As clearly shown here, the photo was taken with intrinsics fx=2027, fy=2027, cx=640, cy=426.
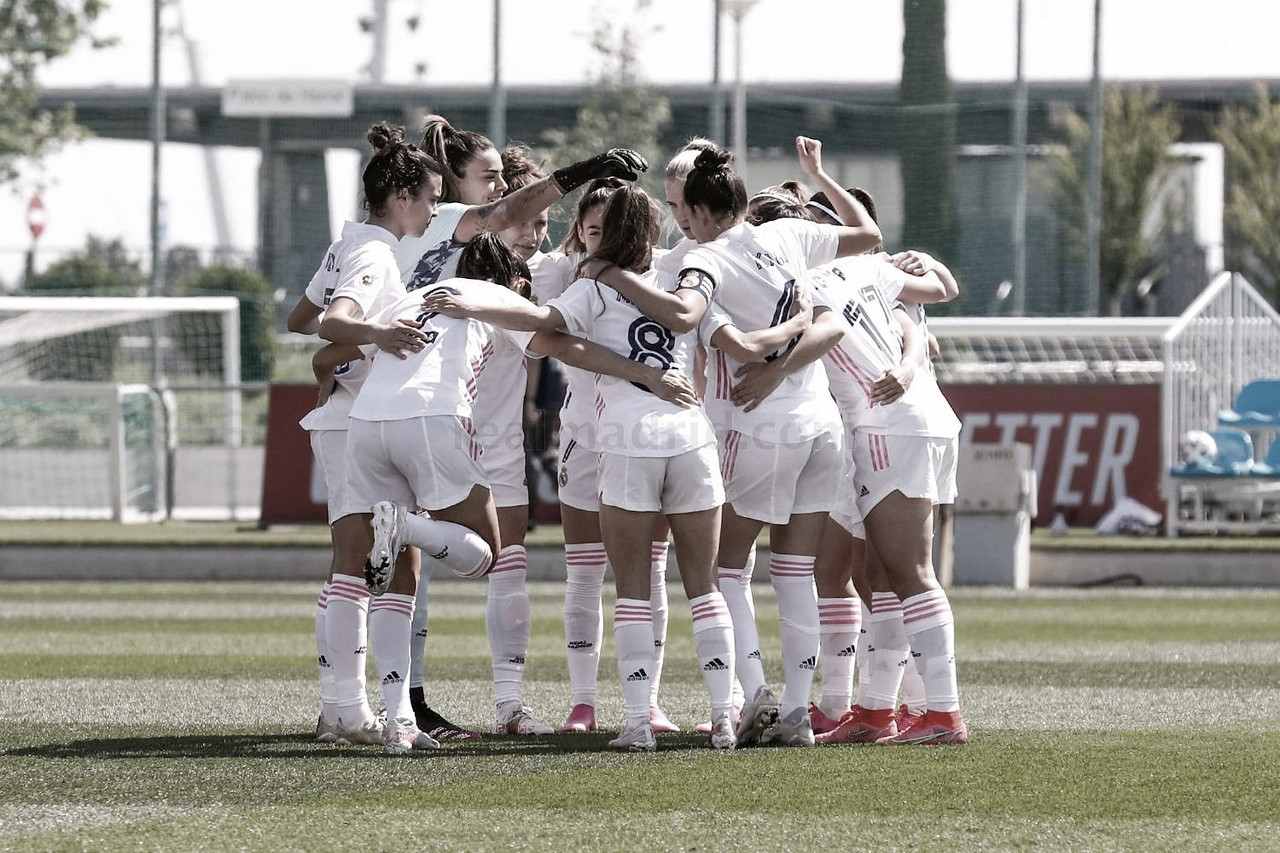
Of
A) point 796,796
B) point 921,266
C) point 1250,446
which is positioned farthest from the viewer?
point 1250,446

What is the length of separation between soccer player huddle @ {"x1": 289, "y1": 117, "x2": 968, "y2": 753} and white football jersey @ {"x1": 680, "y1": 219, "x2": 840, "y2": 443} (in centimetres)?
1

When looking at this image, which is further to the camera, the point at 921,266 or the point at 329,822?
the point at 921,266

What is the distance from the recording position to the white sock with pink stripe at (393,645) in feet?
21.9

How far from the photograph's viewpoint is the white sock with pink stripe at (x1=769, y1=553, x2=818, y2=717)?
266 inches

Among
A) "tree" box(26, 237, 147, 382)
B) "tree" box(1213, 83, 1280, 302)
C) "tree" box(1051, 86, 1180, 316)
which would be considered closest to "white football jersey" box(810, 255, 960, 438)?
"tree" box(26, 237, 147, 382)

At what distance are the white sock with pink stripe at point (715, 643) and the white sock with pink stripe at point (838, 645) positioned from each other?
0.75 metres

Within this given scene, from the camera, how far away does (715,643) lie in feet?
21.5

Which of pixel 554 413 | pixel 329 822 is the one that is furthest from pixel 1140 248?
pixel 329 822

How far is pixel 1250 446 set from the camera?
1789cm

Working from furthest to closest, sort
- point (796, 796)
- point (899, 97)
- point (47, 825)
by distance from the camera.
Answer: point (899, 97) → point (796, 796) → point (47, 825)

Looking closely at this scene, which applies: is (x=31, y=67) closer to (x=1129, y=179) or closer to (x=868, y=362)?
(x=1129, y=179)

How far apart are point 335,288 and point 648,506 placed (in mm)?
1311

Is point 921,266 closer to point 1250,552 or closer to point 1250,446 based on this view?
point 1250,552

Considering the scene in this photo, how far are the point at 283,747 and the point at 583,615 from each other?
1274 millimetres
